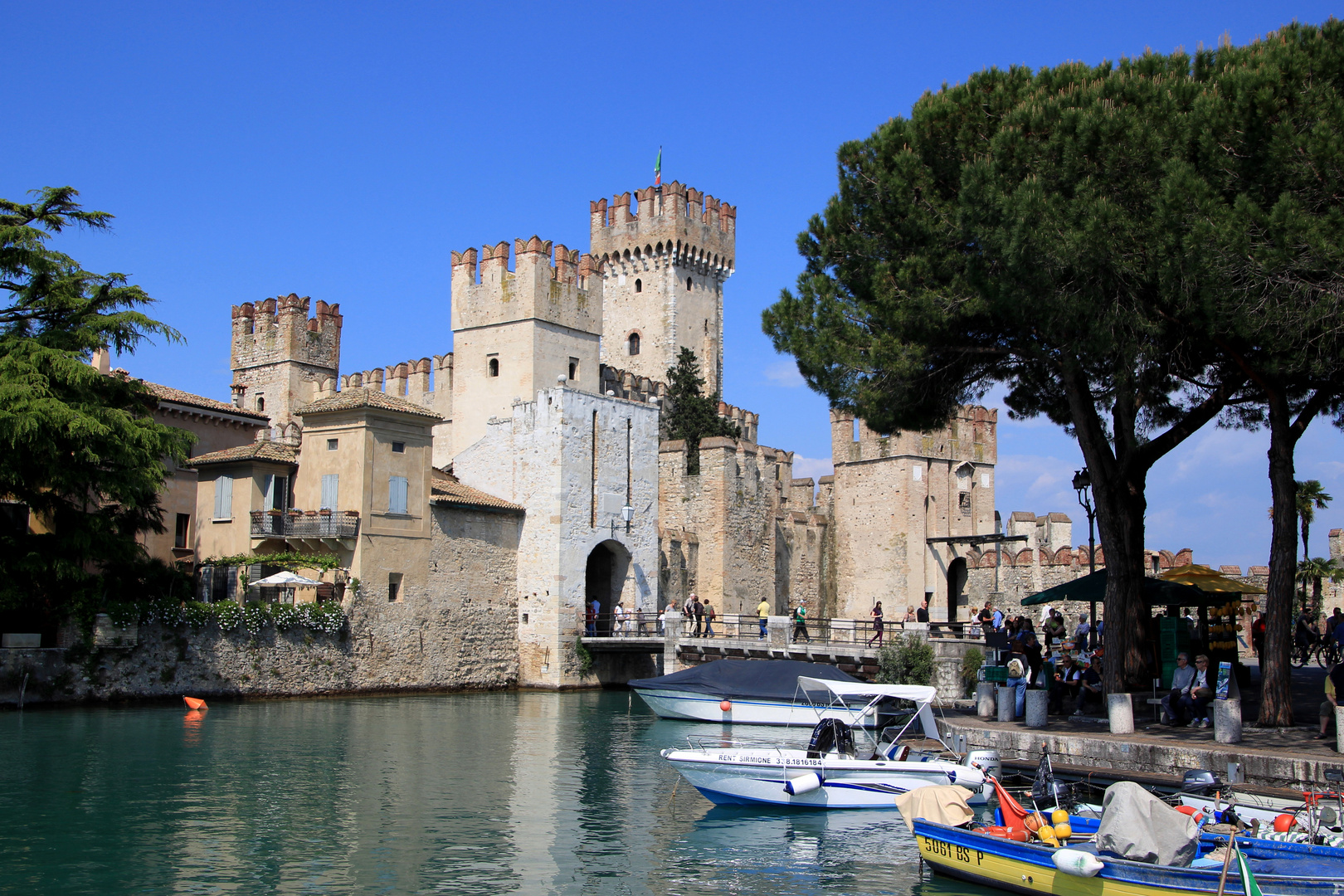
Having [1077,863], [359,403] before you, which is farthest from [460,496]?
[1077,863]

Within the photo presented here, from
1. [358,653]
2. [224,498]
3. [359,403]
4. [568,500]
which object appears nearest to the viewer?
[358,653]

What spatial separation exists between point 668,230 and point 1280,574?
38488 millimetres

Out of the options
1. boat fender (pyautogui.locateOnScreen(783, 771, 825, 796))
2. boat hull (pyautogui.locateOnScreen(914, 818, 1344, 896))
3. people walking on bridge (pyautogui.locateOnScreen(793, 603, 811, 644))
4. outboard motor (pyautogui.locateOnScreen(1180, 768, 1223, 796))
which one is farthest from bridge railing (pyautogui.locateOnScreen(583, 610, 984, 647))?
boat hull (pyautogui.locateOnScreen(914, 818, 1344, 896))

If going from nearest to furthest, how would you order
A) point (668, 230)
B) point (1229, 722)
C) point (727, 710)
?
point (1229, 722)
point (727, 710)
point (668, 230)

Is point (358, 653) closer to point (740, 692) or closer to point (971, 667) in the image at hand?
point (740, 692)

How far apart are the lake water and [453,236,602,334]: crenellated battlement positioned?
56.1 feet

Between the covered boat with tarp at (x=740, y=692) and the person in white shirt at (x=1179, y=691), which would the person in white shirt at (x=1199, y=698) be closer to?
the person in white shirt at (x=1179, y=691)

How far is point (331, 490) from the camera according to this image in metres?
28.8

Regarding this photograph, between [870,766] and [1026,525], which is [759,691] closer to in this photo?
[870,766]

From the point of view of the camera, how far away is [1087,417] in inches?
651

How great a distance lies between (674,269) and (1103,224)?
3721 cm

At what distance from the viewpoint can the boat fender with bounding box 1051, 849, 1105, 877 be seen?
9781mm

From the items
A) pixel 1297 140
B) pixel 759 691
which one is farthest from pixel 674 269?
pixel 1297 140

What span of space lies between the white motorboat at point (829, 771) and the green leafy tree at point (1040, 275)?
2.85 metres
